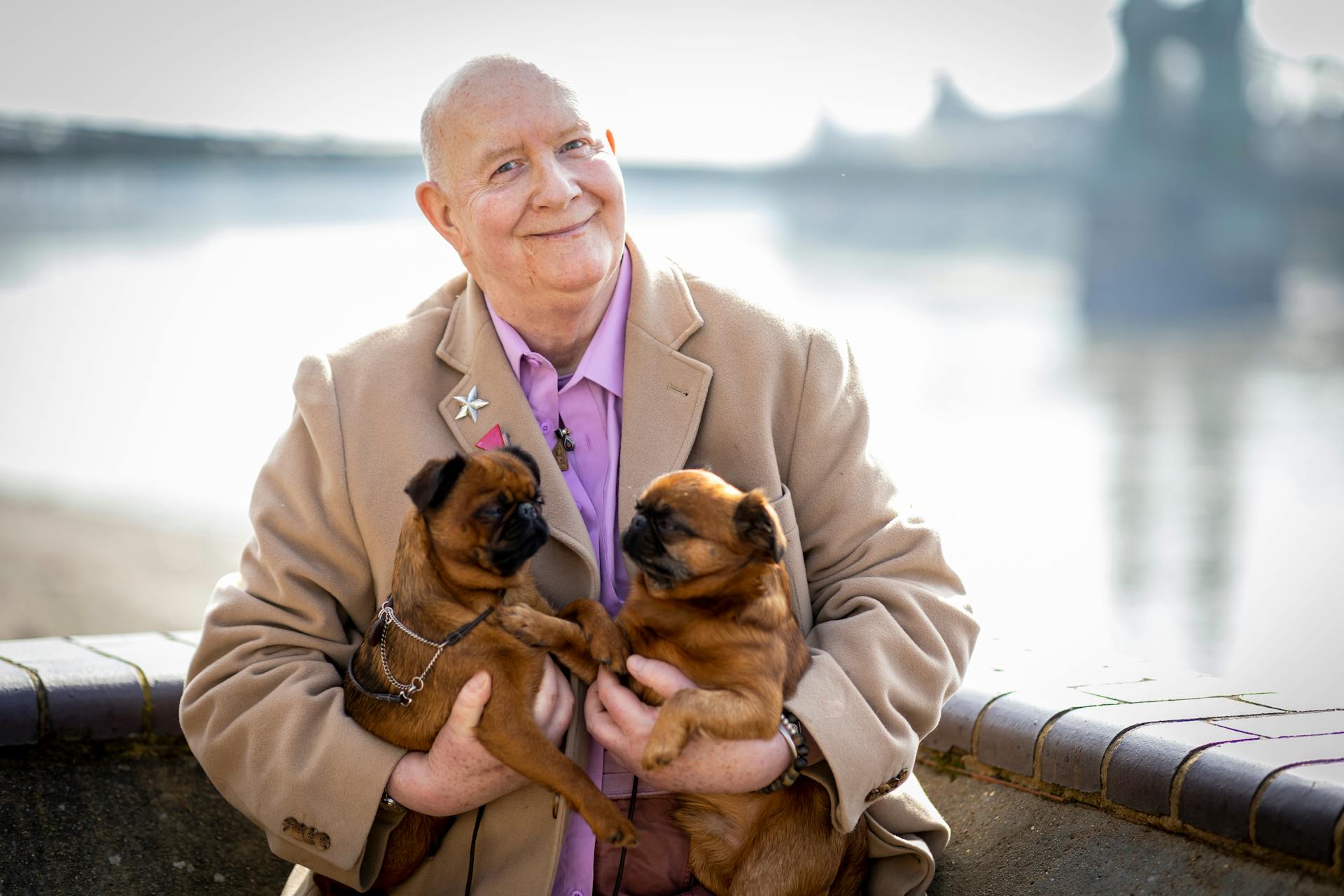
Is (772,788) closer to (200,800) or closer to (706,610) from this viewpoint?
(706,610)

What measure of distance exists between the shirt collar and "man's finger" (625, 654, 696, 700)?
0.87 metres

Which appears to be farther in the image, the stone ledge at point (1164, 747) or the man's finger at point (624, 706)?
the man's finger at point (624, 706)

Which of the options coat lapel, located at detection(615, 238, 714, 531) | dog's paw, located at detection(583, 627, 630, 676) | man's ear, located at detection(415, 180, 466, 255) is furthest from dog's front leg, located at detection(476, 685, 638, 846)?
man's ear, located at detection(415, 180, 466, 255)

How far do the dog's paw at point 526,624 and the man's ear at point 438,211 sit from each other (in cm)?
121

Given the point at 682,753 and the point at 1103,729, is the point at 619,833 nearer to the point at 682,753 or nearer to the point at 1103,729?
the point at 682,753

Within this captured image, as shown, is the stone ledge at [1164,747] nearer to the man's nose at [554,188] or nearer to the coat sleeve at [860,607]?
the coat sleeve at [860,607]

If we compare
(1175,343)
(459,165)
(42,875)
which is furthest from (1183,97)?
(42,875)

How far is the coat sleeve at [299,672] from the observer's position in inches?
122

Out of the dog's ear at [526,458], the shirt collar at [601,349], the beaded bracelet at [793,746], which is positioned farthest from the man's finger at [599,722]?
the shirt collar at [601,349]

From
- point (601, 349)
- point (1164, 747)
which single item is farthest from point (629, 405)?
point (1164, 747)

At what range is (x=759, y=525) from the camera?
296 centimetres

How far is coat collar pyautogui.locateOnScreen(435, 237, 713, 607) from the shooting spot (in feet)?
11.0

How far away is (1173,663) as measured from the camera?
416 centimetres

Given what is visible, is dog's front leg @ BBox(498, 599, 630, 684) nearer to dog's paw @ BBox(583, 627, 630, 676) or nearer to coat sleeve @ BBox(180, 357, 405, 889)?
dog's paw @ BBox(583, 627, 630, 676)
